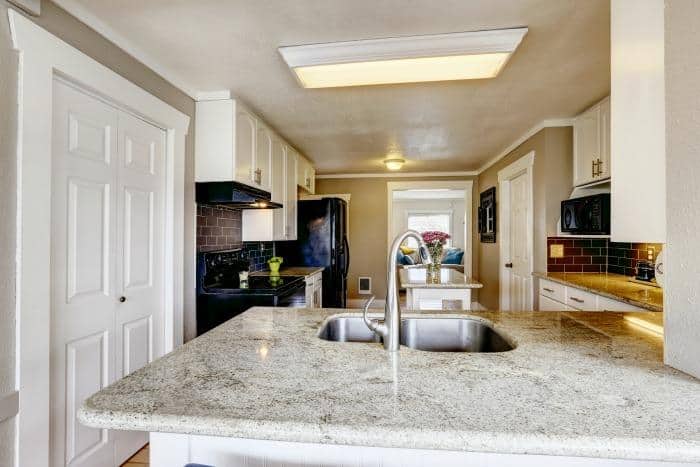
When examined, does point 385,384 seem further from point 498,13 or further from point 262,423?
point 498,13

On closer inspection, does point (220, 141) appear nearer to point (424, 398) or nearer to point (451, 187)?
point (424, 398)

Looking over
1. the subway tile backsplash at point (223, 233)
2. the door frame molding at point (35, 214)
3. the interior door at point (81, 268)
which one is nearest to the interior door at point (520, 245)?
the subway tile backsplash at point (223, 233)

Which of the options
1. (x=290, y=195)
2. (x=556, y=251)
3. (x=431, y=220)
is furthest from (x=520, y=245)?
(x=431, y=220)

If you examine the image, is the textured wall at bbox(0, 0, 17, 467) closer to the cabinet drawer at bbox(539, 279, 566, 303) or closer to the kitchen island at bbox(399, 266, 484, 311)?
the kitchen island at bbox(399, 266, 484, 311)

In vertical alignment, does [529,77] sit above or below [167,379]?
above

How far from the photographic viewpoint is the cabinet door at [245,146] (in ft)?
9.09

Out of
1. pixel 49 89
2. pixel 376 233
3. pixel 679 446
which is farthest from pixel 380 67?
pixel 376 233

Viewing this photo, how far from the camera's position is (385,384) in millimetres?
874

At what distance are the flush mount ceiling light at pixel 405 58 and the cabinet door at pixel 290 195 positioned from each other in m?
1.78

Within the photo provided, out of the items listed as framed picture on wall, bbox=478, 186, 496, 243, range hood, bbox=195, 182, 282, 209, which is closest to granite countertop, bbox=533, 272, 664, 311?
framed picture on wall, bbox=478, 186, 496, 243

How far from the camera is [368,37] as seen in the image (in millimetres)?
1936

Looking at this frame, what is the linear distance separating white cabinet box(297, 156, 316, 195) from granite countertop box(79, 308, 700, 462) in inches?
142

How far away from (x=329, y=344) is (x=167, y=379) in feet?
1.51

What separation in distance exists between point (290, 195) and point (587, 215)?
9.24ft
